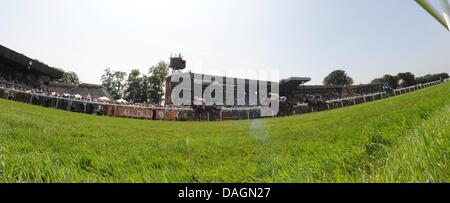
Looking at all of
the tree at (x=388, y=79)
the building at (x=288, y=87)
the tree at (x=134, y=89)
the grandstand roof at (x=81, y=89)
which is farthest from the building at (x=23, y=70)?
the tree at (x=388, y=79)

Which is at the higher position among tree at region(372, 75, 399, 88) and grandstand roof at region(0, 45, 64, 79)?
grandstand roof at region(0, 45, 64, 79)

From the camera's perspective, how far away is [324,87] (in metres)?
17.6

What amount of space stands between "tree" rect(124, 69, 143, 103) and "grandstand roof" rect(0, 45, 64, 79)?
792 cm

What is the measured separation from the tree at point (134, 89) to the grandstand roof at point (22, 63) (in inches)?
312

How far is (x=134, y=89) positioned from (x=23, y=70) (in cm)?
908

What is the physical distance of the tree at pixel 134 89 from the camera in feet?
32.4

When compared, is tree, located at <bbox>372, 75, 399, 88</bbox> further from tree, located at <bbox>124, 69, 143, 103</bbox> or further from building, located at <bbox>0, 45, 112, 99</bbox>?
building, located at <bbox>0, 45, 112, 99</bbox>

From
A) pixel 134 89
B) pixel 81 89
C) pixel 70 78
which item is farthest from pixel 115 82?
pixel 70 78

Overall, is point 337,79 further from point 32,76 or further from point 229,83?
point 32,76

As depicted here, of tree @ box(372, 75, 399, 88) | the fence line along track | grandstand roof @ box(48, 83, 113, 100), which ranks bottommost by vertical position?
the fence line along track

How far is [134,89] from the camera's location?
32.6 feet

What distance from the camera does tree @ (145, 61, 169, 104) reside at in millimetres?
10172

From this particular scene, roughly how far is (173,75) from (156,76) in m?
0.80

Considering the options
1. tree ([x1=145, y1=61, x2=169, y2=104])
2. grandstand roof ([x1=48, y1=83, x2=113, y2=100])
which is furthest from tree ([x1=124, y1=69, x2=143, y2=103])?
grandstand roof ([x1=48, y1=83, x2=113, y2=100])
